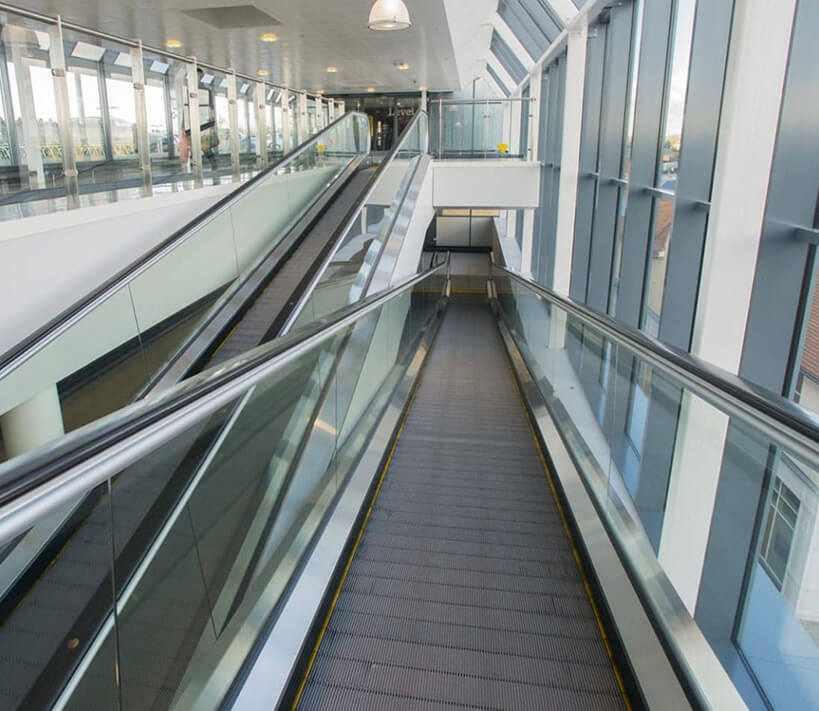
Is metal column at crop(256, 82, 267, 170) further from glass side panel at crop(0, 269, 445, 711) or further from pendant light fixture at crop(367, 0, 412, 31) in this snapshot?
glass side panel at crop(0, 269, 445, 711)

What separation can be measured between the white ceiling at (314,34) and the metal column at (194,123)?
3.33 m

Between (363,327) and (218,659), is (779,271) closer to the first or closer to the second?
(363,327)

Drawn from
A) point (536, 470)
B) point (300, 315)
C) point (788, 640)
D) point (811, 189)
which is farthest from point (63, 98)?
point (788, 640)

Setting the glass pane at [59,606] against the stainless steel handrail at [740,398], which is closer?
the glass pane at [59,606]

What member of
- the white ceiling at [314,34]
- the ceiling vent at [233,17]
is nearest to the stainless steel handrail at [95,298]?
the white ceiling at [314,34]

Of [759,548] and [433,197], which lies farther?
[433,197]

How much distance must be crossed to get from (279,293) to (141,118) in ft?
6.75

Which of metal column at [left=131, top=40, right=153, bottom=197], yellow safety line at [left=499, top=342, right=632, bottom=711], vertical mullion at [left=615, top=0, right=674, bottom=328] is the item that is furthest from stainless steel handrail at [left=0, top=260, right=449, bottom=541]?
vertical mullion at [left=615, top=0, right=674, bottom=328]

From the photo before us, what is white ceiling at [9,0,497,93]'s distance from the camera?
1004cm

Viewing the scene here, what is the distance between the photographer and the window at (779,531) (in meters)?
1.40

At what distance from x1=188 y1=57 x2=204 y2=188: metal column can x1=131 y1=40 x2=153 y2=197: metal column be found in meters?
0.88

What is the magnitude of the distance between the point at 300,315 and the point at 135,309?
5.65 ft

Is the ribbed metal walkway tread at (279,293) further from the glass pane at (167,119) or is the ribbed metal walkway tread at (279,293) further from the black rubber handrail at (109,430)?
the black rubber handrail at (109,430)

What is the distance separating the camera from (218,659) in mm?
1777
